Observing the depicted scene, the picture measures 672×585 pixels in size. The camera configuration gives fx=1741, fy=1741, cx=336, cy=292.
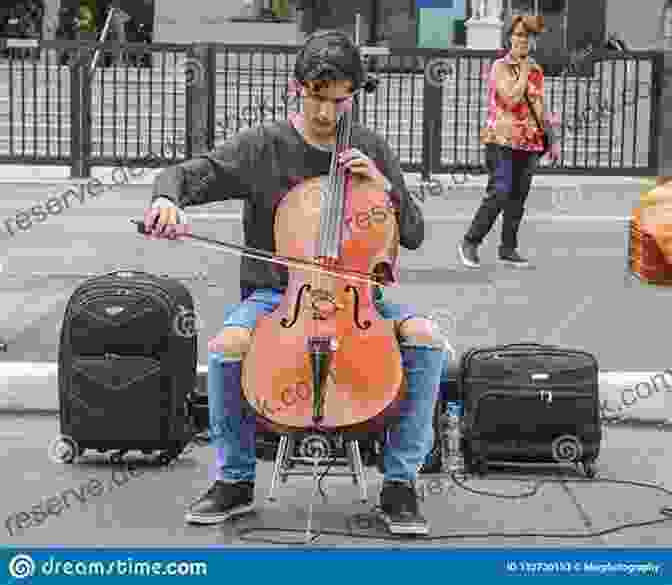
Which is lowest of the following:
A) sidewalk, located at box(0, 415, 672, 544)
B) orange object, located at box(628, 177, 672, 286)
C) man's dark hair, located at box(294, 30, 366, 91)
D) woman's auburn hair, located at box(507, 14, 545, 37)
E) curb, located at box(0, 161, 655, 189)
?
sidewalk, located at box(0, 415, 672, 544)

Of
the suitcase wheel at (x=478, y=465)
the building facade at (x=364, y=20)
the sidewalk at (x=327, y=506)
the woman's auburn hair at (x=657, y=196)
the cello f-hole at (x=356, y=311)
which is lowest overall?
the sidewalk at (x=327, y=506)

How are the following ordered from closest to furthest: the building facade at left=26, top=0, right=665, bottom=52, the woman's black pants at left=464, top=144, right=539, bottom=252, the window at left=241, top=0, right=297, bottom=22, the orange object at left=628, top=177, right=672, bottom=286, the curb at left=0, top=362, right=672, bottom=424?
1. the orange object at left=628, top=177, right=672, bottom=286
2. the curb at left=0, top=362, right=672, bottom=424
3. the woman's black pants at left=464, top=144, right=539, bottom=252
4. the building facade at left=26, top=0, right=665, bottom=52
5. the window at left=241, top=0, right=297, bottom=22

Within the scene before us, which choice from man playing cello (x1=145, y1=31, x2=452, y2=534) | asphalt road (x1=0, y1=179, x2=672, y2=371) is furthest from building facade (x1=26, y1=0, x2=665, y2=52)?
man playing cello (x1=145, y1=31, x2=452, y2=534)

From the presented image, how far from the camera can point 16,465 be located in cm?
634

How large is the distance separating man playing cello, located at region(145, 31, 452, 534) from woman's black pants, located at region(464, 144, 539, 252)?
5.02 metres

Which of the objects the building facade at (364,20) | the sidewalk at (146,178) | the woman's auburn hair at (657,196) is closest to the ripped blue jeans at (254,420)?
the woman's auburn hair at (657,196)

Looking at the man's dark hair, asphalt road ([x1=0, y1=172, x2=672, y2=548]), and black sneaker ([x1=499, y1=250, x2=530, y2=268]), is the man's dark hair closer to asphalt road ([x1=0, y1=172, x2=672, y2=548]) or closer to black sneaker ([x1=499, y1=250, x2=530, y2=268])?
asphalt road ([x1=0, y1=172, x2=672, y2=548])

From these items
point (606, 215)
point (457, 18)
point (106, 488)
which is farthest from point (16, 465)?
point (457, 18)

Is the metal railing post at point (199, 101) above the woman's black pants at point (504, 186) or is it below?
above

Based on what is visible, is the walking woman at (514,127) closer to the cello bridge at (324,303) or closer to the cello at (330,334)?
the cello at (330,334)

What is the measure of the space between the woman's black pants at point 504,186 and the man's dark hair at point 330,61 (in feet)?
17.3

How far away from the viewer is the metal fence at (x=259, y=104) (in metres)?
15.2

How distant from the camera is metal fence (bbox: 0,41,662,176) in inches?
599

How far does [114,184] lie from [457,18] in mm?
11839
